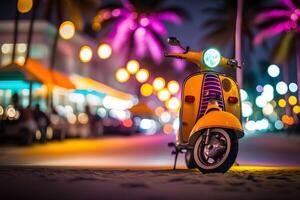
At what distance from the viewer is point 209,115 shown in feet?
27.7

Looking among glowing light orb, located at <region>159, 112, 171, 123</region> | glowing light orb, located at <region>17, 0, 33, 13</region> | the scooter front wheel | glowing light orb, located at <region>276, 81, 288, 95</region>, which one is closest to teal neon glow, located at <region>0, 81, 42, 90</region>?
glowing light orb, located at <region>17, 0, 33, 13</region>

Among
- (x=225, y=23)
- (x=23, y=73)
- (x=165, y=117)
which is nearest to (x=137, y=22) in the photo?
(x=225, y=23)

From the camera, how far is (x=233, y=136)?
8.36 meters

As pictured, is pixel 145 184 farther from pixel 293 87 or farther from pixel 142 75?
A: pixel 293 87

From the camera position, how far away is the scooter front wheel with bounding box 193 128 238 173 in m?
8.23

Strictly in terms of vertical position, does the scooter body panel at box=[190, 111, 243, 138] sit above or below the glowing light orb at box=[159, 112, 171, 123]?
below

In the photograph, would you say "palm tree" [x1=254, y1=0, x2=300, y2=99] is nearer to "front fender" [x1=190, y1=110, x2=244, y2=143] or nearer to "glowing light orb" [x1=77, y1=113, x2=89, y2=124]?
"glowing light orb" [x1=77, y1=113, x2=89, y2=124]

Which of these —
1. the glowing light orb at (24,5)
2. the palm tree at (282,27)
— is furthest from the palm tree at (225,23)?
the glowing light orb at (24,5)

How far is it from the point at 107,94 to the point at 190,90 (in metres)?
29.8

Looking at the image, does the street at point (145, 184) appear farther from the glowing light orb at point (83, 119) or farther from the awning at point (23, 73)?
the glowing light orb at point (83, 119)

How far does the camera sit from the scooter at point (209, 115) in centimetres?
830

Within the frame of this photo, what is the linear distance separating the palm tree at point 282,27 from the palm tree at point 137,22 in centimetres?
717

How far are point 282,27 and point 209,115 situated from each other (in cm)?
3548

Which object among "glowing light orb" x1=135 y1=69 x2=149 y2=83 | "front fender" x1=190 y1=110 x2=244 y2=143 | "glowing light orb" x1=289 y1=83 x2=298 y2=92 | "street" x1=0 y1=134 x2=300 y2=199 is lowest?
"street" x1=0 y1=134 x2=300 y2=199
